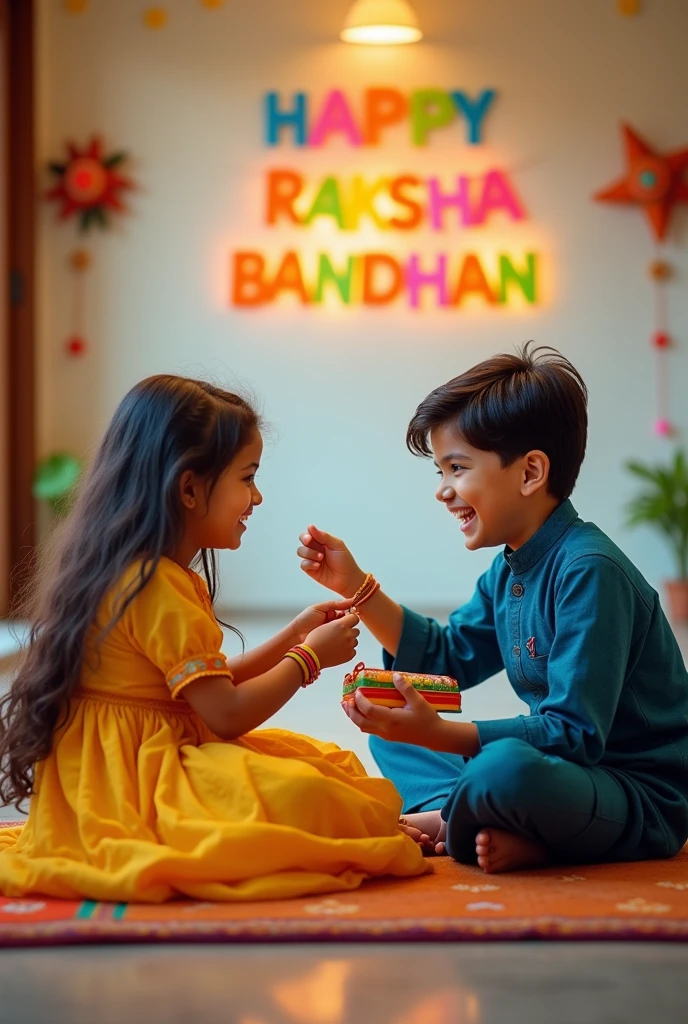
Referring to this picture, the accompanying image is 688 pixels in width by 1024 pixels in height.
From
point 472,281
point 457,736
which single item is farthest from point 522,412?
point 472,281

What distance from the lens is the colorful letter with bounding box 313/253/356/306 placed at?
4.52 metres

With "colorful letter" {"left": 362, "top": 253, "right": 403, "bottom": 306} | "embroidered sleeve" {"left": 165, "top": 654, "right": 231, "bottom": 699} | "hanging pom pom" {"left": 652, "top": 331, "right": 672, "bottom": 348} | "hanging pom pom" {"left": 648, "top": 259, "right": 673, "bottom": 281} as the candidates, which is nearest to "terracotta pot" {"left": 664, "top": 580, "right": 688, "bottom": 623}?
"hanging pom pom" {"left": 652, "top": 331, "right": 672, "bottom": 348}

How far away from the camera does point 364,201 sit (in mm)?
4531

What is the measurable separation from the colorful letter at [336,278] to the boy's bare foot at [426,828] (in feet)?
10.1

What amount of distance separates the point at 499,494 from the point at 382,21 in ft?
10.0

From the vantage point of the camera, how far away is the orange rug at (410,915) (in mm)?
1186

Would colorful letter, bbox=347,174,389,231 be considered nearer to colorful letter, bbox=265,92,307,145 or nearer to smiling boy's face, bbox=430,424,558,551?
colorful letter, bbox=265,92,307,145

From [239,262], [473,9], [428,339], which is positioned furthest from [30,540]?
[473,9]

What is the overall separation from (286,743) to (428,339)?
3139 mm

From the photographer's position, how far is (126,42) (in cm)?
452

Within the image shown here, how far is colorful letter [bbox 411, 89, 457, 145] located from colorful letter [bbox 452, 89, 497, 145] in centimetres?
3

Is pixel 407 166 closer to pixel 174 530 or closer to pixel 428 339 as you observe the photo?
pixel 428 339

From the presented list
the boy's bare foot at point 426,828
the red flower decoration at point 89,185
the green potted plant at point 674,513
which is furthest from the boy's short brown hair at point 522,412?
the red flower decoration at point 89,185

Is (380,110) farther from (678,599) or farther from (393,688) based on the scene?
(393,688)
